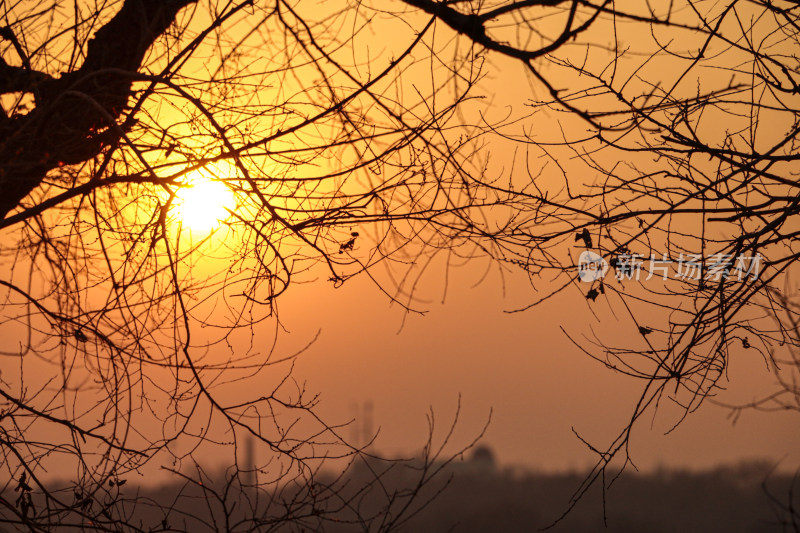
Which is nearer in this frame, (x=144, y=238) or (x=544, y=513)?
(x=144, y=238)

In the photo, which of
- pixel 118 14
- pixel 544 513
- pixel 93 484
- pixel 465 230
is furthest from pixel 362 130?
pixel 544 513

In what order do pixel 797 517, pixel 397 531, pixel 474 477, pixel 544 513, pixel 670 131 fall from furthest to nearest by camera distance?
pixel 474 477 < pixel 544 513 < pixel 670 131 < pixel 397 531 < pixel 797 517

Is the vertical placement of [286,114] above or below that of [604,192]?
above

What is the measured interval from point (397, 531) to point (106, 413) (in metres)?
1.44

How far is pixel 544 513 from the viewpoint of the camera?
18.4 metres

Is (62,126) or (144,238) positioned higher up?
(62,126)

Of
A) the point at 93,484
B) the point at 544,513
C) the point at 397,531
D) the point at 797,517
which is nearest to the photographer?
the point at 797,517

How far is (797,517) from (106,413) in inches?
114

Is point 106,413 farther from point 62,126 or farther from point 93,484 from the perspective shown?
point 62,126

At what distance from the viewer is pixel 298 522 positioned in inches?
150

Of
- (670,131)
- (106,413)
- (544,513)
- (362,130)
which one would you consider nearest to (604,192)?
(670,131)

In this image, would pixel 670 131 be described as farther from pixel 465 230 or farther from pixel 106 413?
pixel 106 413

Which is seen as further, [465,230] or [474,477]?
[474,477]

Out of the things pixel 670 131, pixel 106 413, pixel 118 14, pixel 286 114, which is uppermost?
pixel 118 14
